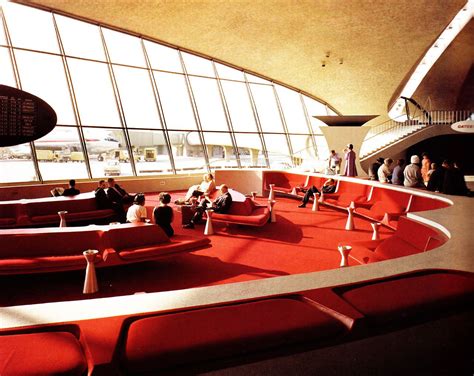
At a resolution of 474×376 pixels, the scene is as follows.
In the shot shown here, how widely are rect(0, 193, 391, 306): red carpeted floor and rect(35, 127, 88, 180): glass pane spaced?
2083cm

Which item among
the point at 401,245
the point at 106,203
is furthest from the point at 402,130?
the point at 106,203

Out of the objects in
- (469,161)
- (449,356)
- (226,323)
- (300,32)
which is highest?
(300,32)

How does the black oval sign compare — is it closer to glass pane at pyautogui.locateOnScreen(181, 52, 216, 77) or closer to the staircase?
glass pane at pyautogui.locateOnScreen(181, 52, 216, 77)

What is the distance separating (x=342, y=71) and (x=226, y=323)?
17.9m

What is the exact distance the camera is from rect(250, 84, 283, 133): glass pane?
1628 cm

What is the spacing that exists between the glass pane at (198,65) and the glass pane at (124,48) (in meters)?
2.05

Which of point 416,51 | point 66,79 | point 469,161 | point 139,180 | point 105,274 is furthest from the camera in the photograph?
point 469,161

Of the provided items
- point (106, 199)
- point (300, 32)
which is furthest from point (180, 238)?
point (300, 32)

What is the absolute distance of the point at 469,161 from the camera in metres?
16.4

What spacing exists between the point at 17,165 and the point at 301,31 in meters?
42.9

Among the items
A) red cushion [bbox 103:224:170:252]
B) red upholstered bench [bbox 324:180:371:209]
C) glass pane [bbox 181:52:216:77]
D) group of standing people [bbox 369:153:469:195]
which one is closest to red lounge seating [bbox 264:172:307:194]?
red upholstered bench [bbox 324:180:371:209]

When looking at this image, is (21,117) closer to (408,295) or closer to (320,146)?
(408,295)

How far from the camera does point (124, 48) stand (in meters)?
13.9

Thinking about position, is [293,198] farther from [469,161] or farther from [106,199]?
[469,161]
